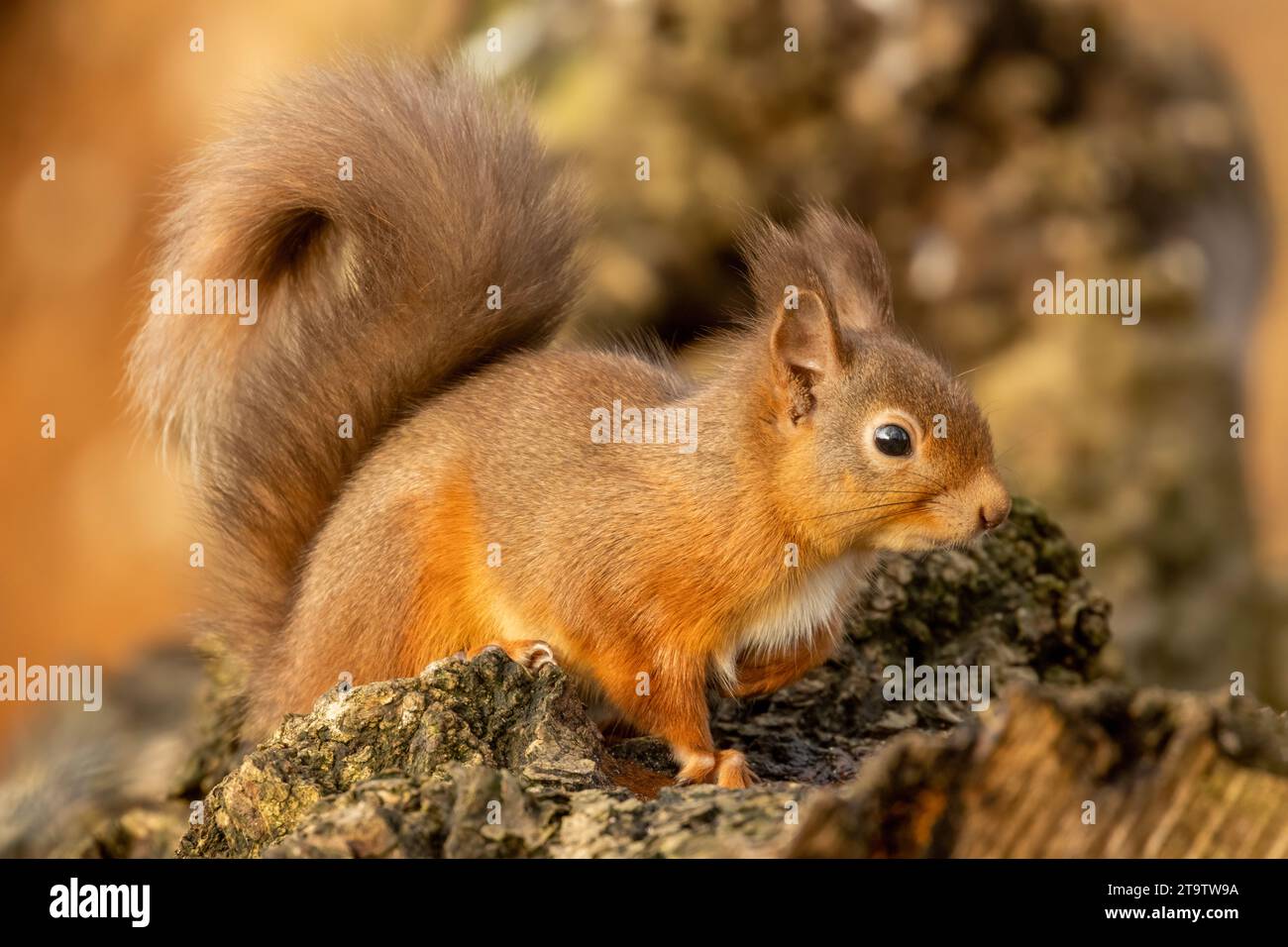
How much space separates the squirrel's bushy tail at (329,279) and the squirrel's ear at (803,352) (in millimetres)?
537

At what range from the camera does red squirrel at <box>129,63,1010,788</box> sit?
80.9 inches

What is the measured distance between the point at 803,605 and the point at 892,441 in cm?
30

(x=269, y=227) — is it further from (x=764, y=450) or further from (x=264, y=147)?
(x=764, y=450)

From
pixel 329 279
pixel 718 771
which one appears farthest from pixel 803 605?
pixel 329 279

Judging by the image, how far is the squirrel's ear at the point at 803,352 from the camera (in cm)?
204

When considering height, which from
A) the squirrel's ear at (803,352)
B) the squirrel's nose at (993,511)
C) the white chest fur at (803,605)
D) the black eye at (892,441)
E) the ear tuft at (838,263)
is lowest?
the white chest fur at (803,605)

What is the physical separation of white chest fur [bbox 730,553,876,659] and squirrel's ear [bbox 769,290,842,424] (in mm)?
244

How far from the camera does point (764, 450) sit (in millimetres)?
2098

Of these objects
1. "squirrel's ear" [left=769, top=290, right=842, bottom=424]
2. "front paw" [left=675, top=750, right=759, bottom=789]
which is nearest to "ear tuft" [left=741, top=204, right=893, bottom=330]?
"squirrel's ear" [left=769, top=290, right=842, bottom=424]

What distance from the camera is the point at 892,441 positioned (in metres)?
2.00

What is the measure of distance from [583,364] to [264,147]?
2.12ft

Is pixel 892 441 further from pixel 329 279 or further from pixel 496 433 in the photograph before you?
pixel 329 279

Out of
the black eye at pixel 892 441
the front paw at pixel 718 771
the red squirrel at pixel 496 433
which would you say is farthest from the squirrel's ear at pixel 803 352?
the front paw at pixel 718 771

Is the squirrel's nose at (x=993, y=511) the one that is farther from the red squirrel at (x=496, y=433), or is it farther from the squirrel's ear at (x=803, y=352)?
the squirrel's ear at (x=803, y=352)
